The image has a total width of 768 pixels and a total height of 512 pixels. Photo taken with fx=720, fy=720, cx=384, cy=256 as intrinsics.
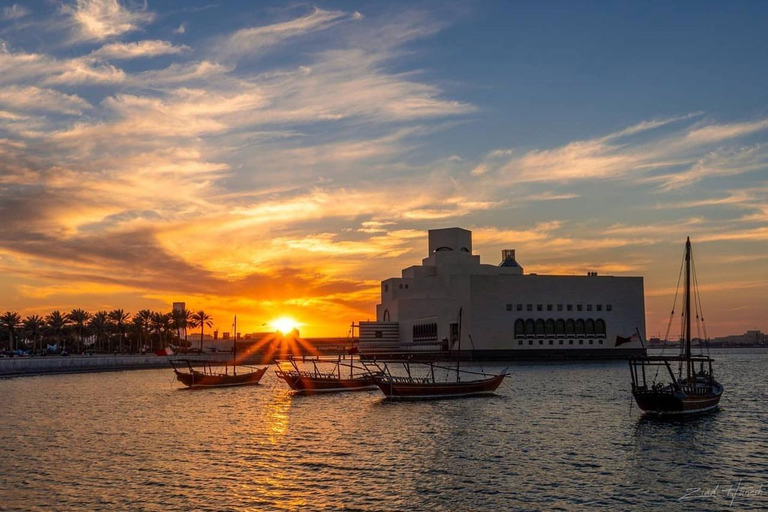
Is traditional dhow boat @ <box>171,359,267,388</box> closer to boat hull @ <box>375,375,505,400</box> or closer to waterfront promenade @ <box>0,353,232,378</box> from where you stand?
boat hull @ <box>375,375,505,400</box>

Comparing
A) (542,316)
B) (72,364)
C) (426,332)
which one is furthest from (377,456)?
(426,332)

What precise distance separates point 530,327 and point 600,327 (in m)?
18.7

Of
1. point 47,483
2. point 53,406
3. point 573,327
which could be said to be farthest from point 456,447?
point 573,327

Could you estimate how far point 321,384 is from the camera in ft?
290

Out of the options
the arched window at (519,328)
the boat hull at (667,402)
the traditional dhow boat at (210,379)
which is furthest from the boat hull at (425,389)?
the arched window at (519,328)

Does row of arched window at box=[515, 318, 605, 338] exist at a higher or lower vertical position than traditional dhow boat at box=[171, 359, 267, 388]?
higher

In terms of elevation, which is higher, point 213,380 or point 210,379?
point 210,379

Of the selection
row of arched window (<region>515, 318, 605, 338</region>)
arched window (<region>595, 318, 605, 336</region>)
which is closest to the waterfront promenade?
row of arched window (<region>515, 318, 605, 338</region>)

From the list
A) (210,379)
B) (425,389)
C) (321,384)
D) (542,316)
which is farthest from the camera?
(542,316)

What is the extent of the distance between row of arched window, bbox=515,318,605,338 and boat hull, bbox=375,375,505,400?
317 ft

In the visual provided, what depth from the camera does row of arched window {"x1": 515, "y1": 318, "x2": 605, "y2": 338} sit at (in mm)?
173250

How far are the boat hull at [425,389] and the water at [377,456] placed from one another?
3.05m

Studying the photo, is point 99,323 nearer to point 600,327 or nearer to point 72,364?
point 72,364

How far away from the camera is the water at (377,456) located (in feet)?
99.6
